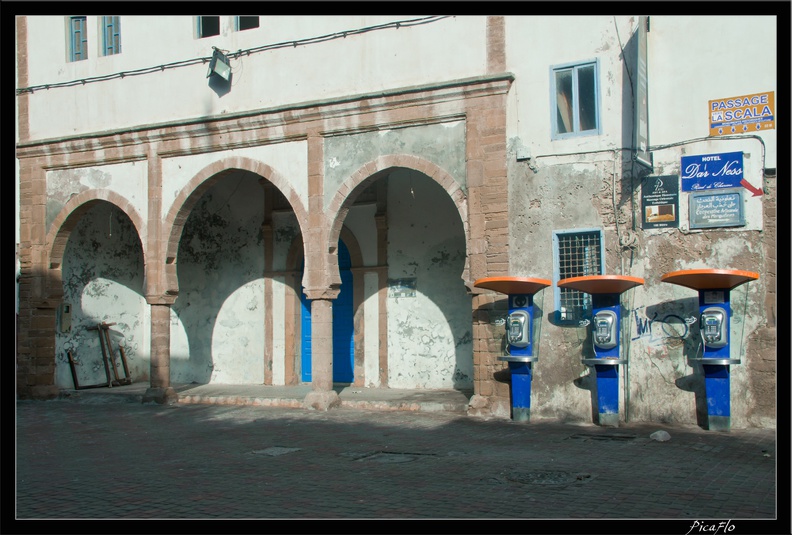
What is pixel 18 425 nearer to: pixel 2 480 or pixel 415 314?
pixel 415 314

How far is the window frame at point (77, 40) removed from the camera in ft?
57.7

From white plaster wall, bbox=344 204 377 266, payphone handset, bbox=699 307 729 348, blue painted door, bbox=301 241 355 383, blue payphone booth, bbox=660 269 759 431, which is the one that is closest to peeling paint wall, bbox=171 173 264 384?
blue painted door, bbox=301 241 355 383

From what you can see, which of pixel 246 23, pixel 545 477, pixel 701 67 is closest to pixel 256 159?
pixel 246 23

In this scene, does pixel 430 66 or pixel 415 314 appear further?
pixel 415 314

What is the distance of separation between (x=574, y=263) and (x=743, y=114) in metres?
3.07

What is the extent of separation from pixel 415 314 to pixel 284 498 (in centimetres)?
912

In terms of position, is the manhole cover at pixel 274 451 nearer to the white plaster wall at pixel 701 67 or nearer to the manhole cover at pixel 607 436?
the manhole cover at pixel 607 436

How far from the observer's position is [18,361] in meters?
17.7

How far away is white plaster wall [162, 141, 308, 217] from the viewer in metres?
15.2

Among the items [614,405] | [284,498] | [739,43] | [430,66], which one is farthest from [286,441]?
[739,43]

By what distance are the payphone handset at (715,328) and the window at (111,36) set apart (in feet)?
39.7

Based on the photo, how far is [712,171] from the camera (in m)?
11.9

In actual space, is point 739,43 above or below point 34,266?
above

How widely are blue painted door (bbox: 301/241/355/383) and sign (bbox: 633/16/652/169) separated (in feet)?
23.9
